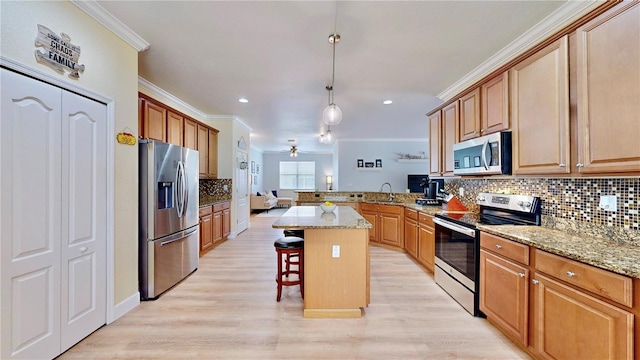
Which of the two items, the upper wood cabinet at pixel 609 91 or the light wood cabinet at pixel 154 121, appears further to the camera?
the light wood cabinet at pixel 154 121

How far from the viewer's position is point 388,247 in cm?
467

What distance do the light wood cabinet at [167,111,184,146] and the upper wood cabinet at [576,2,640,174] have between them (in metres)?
4.46

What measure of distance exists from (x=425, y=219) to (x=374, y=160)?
4.89 metres

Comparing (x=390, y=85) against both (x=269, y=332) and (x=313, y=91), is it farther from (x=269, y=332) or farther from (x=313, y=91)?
(x=269, y=332)

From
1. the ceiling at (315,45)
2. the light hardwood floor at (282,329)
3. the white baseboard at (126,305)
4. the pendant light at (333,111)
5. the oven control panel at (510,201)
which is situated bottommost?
the light hardwood floor at (282,329)

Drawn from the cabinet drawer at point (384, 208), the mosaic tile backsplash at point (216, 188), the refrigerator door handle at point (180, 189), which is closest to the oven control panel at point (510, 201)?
the cabinet drawer at point (384, 208)

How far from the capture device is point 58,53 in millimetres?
1791

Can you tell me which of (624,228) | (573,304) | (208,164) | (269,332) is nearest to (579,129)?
(624,228)

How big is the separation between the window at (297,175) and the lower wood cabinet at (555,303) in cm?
1023

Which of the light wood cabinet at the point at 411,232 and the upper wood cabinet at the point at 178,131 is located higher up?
the upper wood cabinet at the point at 178,131

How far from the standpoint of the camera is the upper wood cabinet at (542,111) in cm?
182

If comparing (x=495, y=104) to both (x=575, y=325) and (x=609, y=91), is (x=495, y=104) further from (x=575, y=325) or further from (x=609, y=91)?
(x=575, y=325)

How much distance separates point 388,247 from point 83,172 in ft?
14.1

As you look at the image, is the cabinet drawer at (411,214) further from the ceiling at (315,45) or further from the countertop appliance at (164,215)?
the countertop appliance at (164,215)
